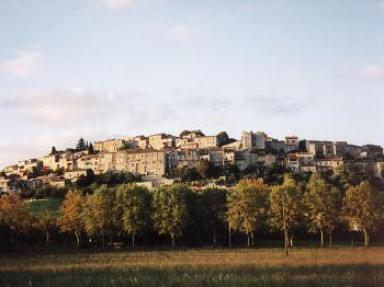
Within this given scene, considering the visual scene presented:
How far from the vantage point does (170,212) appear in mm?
80875

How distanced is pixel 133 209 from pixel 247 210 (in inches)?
638

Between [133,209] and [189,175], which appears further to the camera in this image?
[189,175]

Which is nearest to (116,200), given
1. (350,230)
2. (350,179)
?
(350,230)

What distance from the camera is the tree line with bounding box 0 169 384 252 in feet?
256

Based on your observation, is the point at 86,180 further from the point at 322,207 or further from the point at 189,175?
the point at 322,207

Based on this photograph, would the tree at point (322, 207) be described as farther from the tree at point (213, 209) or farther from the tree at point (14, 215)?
the tree at point (14, 215)

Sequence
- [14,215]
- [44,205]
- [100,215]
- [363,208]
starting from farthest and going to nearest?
[44,205] < [14,215] < [363,208] < [100,215]

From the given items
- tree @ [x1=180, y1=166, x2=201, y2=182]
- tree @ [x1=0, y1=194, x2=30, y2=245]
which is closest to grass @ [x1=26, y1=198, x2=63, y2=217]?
tree @ [x1=180, y1=166, x2=201, y2=182]

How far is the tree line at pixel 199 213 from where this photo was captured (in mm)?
78125

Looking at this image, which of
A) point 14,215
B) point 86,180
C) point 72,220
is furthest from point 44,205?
point 72,220

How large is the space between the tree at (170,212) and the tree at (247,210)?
6.80m

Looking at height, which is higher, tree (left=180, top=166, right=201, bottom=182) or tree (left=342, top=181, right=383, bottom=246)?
tree (left=180, top=166, right=201, bottom=182)

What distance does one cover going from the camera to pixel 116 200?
82312 mm

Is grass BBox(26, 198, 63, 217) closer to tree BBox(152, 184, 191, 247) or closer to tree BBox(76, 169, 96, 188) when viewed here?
tree BBox(76, 169, 96, 188)
